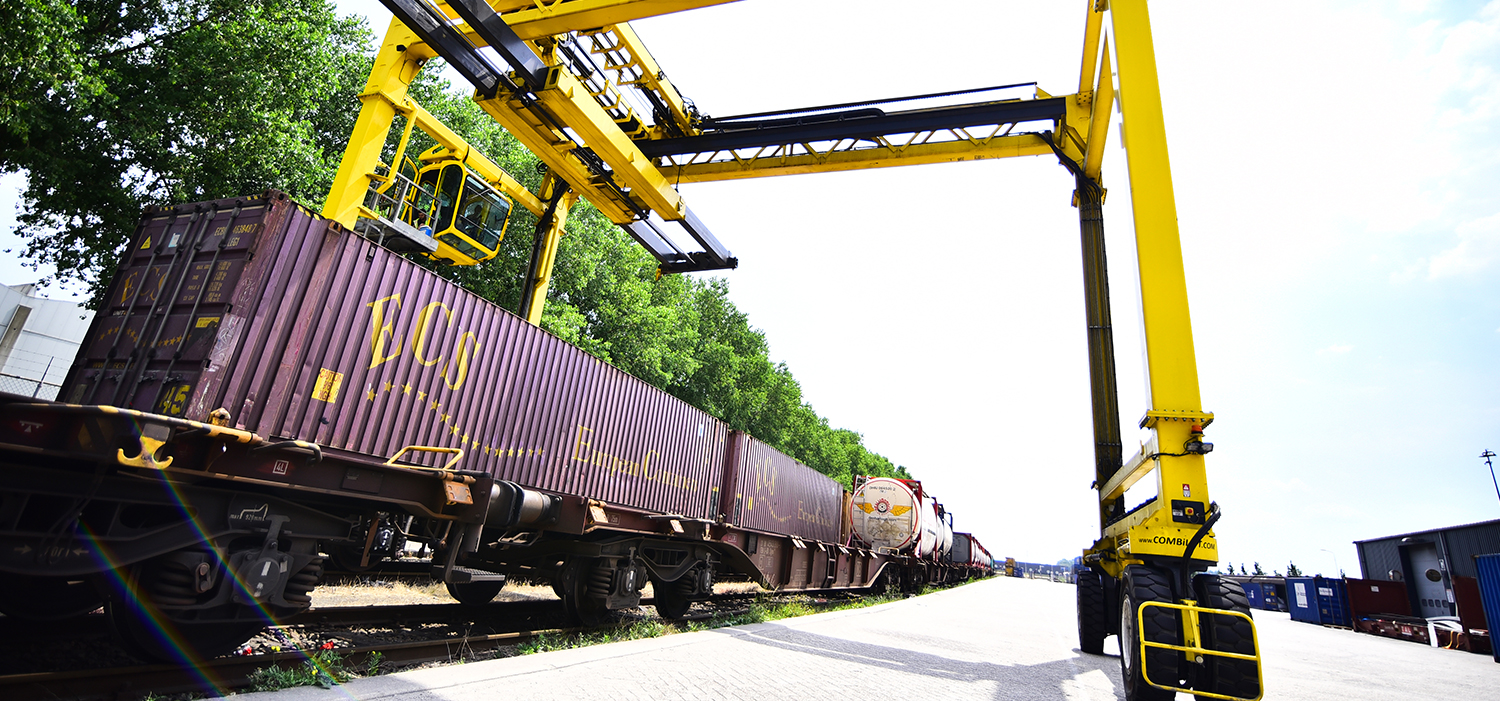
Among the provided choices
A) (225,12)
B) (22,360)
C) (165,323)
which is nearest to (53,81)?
(225,12)

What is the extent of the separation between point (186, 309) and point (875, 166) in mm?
11370

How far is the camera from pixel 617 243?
27.6 m

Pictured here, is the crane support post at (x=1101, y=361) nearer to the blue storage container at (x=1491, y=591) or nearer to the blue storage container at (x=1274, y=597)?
the blue storage container at (x=1491, y=591)

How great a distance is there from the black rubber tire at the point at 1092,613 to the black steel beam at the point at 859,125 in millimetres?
8064

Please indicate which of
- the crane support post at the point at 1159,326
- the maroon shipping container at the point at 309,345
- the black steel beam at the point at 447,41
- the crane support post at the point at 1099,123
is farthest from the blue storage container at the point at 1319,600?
the black steel beam at the point at 447,41

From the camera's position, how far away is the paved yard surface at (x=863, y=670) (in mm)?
4777

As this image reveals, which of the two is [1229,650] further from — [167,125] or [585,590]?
[167,125]

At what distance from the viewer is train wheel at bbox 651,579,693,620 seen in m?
10.2

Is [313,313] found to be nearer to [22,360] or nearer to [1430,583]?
[1430,583]

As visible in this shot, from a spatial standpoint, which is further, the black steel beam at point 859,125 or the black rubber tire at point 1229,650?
the black steel beam at point 859,125

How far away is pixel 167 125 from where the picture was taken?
15797 mm

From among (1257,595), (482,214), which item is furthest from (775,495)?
(1257,595)

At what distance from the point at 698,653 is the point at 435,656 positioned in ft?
8.11

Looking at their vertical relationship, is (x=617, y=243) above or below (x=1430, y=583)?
above
